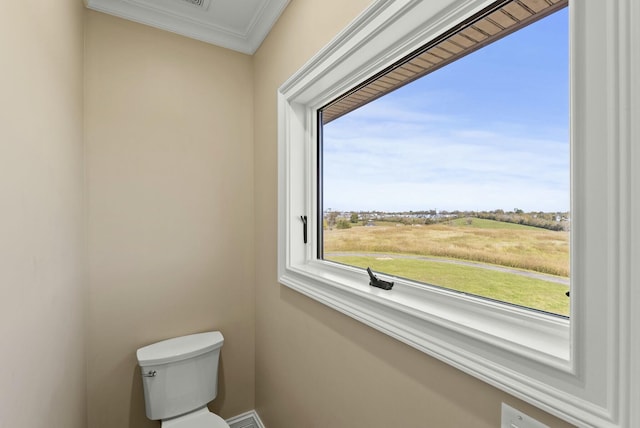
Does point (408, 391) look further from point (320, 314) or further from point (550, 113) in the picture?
point (550, 113)

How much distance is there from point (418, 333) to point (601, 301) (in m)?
0.40

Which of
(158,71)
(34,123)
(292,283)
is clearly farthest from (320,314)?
(158,71)

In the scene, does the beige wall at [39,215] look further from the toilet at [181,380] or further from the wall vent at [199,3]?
the wall vent at [199,3]

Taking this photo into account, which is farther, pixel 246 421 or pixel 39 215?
pixel 246 421

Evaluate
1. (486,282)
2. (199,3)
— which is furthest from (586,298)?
(199,3)

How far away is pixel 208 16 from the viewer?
1.70 m

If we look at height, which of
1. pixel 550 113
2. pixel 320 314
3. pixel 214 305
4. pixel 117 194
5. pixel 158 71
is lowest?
pixel 214 305

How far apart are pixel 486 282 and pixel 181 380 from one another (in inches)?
61.5

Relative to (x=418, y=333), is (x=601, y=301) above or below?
above

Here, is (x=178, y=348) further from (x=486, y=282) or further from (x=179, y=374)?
(x=486, y=282)

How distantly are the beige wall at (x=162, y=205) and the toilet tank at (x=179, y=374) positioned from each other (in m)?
0.11

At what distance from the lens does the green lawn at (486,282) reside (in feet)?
2.26

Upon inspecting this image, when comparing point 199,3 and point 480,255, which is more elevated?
point 199,3

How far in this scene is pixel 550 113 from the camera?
713mm
